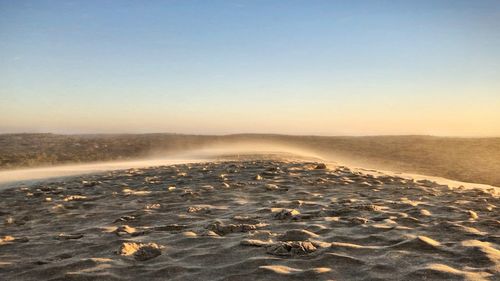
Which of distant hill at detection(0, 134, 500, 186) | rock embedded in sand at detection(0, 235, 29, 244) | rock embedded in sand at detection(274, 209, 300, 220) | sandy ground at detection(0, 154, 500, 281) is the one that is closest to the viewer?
sandy ground at detection(0, 154, 500, 281)

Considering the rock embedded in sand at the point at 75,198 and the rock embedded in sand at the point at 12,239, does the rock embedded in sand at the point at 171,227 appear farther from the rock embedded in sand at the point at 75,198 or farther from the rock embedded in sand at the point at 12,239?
the rock embedded in sand at the point at 75,198

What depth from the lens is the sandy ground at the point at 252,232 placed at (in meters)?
4.07

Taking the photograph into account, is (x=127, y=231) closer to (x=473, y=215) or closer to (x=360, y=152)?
(x=473, y=215)

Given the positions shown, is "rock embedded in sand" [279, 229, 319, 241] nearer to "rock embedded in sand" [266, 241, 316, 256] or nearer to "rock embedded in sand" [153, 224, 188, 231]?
"rock embedded in sand" [266, 241, 316, 256]

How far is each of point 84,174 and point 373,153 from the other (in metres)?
19.7

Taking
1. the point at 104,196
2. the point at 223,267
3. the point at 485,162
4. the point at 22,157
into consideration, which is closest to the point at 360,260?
the point at 223,267

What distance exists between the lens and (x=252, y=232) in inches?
214

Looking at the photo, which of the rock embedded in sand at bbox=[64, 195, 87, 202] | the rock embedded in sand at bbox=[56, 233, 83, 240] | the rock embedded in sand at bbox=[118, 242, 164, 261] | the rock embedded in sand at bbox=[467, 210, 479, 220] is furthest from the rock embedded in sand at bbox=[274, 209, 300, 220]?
the rock embedded in sand at bbox=[64, 195, 87, 202]

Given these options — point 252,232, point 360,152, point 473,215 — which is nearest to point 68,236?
point 252,232

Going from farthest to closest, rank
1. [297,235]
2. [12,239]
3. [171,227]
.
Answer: [171,227] < [12,239] < [297,235]

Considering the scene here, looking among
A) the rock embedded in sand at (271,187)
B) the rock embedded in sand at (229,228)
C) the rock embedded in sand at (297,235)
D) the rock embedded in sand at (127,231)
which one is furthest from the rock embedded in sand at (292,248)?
the rock embedded in sand at (271,187)

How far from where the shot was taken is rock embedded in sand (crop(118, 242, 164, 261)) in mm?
4496

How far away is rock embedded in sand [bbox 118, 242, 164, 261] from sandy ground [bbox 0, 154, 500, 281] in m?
0.01

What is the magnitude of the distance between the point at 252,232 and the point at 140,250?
1.38m
